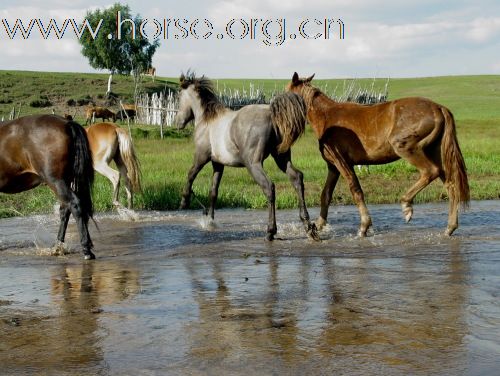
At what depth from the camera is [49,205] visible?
13578 millimetres

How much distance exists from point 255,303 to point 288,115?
4220 millimetres

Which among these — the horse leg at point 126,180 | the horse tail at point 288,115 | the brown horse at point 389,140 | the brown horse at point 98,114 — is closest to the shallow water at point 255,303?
the brown horse at point 389,140

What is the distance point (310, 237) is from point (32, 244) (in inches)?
138

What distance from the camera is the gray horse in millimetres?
9867

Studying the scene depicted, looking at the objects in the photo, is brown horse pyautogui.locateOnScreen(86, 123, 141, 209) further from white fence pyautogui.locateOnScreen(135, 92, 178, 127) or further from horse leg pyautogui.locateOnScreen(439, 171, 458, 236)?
white fence pyautogui.locateOnScreen(135, 92, 178, 127)

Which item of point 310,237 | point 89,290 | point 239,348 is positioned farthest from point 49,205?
point 239,348

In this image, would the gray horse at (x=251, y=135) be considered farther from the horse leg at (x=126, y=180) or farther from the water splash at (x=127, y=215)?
the horse leg at (x=126, y=180)

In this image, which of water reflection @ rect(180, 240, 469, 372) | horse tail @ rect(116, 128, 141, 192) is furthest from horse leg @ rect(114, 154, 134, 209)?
water reflection @ rect(180, 240, 469, 372)

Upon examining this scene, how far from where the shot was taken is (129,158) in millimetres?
13742

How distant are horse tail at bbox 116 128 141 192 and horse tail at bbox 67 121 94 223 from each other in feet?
14.9

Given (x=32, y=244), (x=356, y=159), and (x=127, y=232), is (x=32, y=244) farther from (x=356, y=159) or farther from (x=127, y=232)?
(x=356, y=159)

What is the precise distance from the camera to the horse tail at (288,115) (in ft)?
32.3

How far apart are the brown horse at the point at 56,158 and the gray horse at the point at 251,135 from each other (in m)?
2.18

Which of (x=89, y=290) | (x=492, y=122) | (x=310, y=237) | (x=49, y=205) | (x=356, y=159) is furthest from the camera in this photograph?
(x=492, y=122)
